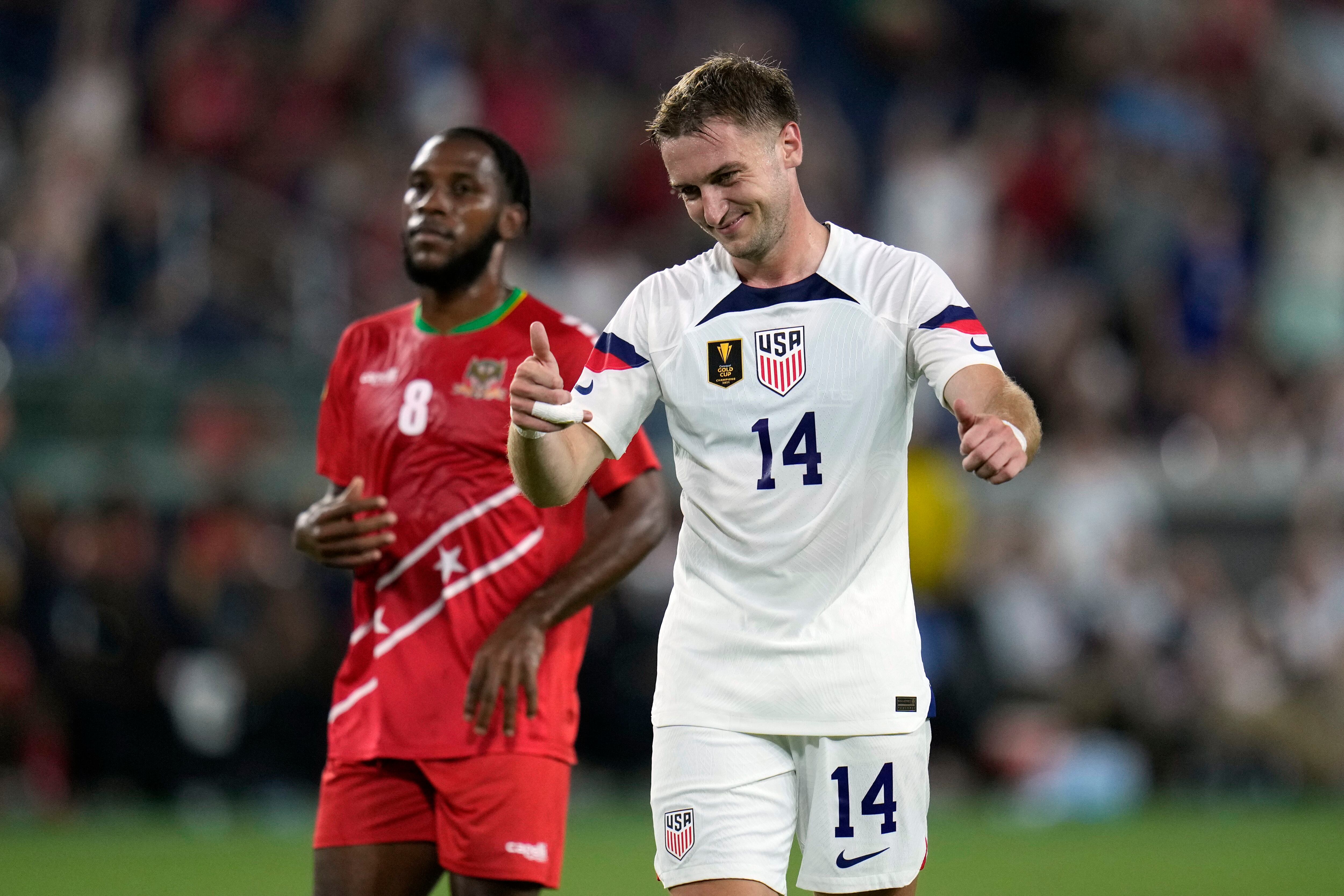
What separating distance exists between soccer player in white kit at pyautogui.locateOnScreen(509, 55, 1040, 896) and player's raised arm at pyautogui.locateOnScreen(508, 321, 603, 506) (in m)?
0.01

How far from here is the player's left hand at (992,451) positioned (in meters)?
4.04

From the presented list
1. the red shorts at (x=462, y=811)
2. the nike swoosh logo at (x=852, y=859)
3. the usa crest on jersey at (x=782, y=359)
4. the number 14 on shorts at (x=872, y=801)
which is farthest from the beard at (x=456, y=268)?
the nike swoosh logo at (x=852, y=859)

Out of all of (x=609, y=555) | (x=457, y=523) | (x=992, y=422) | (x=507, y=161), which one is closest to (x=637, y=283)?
(x=507, y=161)

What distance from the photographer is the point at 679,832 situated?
464 cm

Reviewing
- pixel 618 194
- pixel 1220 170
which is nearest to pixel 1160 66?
pixel 1220 170

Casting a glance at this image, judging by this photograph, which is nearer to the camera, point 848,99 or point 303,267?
point 303,267

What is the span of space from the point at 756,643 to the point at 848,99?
14.2m

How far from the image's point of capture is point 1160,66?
17688mm

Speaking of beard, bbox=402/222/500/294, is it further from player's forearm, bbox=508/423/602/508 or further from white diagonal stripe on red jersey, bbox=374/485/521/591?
player's forearm, bbox=508/423/602/508

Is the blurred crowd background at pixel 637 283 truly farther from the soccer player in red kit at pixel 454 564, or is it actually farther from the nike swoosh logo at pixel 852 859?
the nike swoosh logo at pixel 852 859

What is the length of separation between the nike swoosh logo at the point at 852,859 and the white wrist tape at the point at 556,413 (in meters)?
1.30

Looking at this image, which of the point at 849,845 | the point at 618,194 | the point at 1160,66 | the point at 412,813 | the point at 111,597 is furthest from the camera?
the point at 1160,66

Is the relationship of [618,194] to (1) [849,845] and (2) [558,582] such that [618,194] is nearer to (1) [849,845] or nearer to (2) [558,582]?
(2) [558,582]

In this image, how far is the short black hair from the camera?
5836mm
